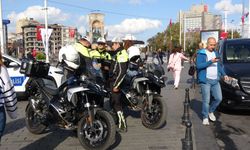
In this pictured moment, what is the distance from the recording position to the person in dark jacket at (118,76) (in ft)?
24.2

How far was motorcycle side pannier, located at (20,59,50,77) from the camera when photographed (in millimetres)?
6931

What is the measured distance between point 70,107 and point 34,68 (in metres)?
0.99

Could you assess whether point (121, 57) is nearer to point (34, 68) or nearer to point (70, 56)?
point (70, 56)

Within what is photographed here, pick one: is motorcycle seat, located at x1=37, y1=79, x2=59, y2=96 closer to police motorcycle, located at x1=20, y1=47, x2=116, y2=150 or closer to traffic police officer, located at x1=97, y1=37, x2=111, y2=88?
police motorcycle, located at x1=20, y1=47, x2=116, y2=150

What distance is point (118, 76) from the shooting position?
740cm

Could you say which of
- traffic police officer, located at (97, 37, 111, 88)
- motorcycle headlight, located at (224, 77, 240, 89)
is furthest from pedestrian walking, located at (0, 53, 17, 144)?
motorcycle headlight, located at (224, 77, 240, 89)

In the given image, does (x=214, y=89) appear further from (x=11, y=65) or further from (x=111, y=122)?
(x=11, y=65)

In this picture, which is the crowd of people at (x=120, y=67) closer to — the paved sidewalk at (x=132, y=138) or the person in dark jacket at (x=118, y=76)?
the person in dark jacket at (x=118, y=76)

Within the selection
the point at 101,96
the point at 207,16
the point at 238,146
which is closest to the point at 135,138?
the point at 101,96

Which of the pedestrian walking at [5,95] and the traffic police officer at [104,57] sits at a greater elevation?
the traffic police officer at [104,57]

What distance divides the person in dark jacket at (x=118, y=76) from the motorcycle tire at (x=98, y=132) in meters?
1.43

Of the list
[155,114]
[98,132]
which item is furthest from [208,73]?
[98,132]

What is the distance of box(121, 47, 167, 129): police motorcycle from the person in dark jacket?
0.26m

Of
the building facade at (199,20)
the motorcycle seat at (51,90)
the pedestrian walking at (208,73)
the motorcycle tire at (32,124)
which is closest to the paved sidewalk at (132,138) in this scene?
the motorcycle tire at (32,124)
